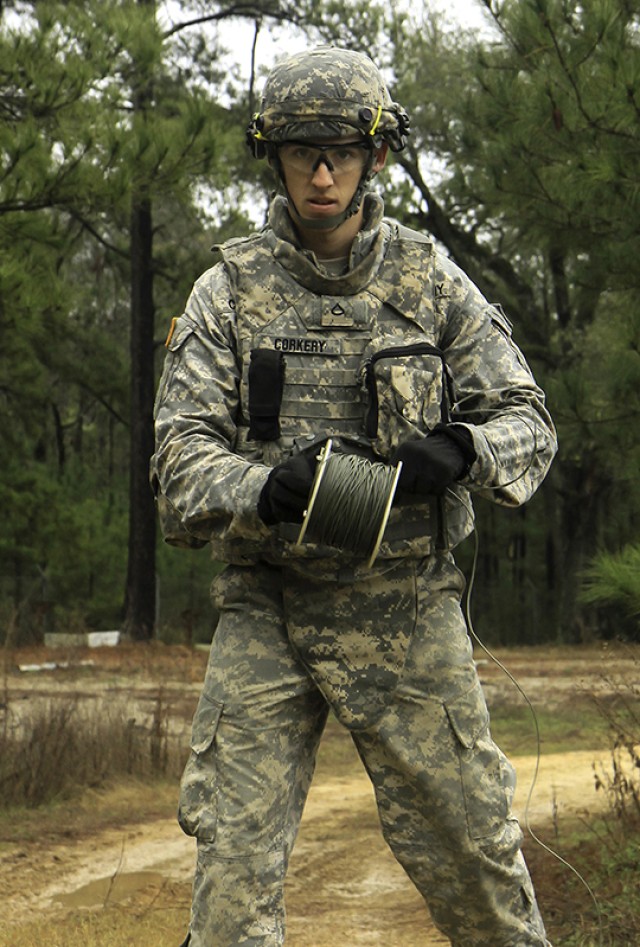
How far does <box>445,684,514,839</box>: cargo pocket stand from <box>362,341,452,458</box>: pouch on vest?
640 millimetres

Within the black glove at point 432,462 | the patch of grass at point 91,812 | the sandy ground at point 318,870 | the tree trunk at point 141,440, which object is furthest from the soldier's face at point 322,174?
the tree trunk at point 141,440

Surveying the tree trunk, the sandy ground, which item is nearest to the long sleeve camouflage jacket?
the sandy ground

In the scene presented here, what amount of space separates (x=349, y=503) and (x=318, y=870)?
12.8 feet

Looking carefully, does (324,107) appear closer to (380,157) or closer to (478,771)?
(380,157)

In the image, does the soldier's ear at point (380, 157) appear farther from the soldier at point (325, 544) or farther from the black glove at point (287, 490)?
the black glove at point (287, 490)

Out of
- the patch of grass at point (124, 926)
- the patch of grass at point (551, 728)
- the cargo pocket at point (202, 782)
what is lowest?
the patch of grass at point (551, 728)

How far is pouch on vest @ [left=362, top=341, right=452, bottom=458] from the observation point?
349 centimetres

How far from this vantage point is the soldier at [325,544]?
3354mm

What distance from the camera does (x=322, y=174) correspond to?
11.8 ft

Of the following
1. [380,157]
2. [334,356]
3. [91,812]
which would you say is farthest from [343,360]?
[91,812]

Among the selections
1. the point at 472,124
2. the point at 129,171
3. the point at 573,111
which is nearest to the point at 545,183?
the point at 573,111

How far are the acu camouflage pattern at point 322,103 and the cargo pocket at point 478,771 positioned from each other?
1.41m

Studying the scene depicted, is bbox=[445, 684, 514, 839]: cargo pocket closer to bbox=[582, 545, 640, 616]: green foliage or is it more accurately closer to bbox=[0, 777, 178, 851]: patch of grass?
bbox=[582, 545, 640, 616]: green foliage

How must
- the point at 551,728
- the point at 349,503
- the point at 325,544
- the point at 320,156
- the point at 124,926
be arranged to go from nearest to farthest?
the point at 349,503, the point at 325,544, the point at 320,156, the point at 124,926, the point at 551,728
